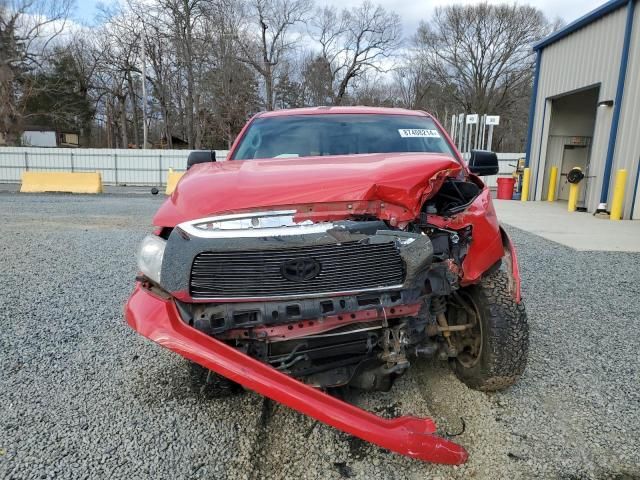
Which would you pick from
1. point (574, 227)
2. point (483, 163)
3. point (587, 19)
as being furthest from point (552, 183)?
point (483, 163)

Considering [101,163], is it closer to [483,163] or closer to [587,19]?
[587,19]

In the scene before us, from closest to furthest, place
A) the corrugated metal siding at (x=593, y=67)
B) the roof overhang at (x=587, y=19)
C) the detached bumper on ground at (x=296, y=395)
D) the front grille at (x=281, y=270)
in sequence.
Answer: the detached bumper on ground at (x=296, y=395)
the front grille at (x=281, y=270)
the roof overhang at (x=587, y=19)
the corrugated metal siding at (x=593, y=67)

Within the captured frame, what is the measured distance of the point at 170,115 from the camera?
139 feet

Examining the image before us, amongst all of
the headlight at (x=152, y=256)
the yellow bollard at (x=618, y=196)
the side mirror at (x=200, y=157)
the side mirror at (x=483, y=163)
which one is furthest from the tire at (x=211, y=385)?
the yellow bollard at (x=618, y=196)

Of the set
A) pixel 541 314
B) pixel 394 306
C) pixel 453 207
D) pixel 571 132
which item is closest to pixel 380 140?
pixel 453 207

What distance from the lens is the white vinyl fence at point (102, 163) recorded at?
23.0m

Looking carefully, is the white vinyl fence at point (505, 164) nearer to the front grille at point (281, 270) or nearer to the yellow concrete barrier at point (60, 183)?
the yellow concrete barrier at point (60, 183)

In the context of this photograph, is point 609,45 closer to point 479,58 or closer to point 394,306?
point 394,306

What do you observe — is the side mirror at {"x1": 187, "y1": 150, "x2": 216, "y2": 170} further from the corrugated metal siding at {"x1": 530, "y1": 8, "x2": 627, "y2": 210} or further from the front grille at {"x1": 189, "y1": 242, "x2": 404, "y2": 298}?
the corrugated metal siding at {"x1": 530, "y1": 8, "x2": 627, "y2": 210}

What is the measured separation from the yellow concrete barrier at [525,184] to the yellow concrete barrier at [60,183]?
15.8 m

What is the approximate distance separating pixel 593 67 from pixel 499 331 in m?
12.8

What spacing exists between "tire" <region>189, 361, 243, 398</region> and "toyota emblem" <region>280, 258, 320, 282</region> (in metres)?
1.00

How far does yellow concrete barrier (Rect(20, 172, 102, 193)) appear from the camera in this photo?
677 inches

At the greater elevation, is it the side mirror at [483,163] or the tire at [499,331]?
the side mirror at [483,163]
